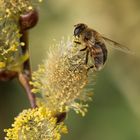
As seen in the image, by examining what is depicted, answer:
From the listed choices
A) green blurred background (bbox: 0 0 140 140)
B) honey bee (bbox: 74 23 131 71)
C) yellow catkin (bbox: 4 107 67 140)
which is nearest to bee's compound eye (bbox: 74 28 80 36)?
honey bee (bbox: 74 23 131 71)

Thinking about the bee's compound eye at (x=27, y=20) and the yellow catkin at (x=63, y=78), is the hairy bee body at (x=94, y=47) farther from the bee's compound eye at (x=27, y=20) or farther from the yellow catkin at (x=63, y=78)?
the bee's compound eye at (x=27, y=20)

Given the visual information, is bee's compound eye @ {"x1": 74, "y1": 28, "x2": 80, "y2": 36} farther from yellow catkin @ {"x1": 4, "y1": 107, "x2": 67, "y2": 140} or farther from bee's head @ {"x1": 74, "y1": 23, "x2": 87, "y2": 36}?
yellow catkin @ {"x1": 4, "y1": 107, "x2": 67, "y2": 140}

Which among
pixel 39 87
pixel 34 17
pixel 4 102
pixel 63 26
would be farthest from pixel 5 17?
pixel 4 102

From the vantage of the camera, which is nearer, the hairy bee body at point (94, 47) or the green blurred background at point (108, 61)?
the hairy bee body at point (94, 47)

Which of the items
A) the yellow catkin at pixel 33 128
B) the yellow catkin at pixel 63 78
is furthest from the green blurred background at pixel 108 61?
the yellow catkin at pixel 33 128

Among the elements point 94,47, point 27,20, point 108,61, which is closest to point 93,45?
point 94,47

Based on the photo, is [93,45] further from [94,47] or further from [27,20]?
[27,20]

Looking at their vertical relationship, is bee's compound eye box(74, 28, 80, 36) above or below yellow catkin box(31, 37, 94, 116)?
above

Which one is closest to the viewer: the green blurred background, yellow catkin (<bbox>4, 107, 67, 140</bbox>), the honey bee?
yellow catkin (<bbox>4, 107, 67, 140</bbox>)
